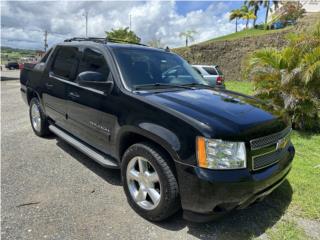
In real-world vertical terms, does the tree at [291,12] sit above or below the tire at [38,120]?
above

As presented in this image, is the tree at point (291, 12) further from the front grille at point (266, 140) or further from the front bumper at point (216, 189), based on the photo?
the front bumper at point (216, 189)

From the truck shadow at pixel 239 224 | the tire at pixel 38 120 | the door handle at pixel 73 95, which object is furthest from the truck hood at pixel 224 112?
the tire at pixel 38 120

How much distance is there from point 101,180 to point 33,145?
2059mm

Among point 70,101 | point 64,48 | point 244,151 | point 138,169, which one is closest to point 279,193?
point 244,151

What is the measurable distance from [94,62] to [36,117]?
249 cm

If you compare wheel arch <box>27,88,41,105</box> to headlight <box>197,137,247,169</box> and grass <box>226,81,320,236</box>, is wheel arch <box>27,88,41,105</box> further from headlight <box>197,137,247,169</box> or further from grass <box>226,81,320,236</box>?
grass <box>226,81,320,236</box>


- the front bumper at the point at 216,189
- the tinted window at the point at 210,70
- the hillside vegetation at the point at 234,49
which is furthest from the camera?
the hillside vegetation at the point at 234,49

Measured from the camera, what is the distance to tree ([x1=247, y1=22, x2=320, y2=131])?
258 inches

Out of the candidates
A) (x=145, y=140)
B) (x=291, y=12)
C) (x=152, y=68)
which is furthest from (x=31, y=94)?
(x=291, y=12)

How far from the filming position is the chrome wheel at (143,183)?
2.96 metres

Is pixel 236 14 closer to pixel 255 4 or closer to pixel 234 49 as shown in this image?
pixel 255 4

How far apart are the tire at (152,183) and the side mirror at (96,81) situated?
0.83 metres

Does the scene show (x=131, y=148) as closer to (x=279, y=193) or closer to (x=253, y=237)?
(x=253, y=237)

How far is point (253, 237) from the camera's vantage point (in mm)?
2822
